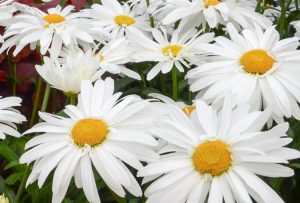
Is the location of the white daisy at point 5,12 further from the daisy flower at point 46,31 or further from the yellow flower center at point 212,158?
the yellow flower center at point 212,158

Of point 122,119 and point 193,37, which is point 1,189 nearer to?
point 122,119

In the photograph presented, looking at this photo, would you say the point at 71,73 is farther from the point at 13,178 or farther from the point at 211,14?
the point at 211,14

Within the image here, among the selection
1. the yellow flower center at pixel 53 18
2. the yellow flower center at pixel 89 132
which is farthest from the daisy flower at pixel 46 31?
the yellow flower center at pixel 89 132

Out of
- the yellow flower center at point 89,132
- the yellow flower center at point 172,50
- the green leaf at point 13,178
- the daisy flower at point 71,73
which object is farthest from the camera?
Answer: the yellow flower center at point 172,50

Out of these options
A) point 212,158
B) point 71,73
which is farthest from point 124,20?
point 212,158

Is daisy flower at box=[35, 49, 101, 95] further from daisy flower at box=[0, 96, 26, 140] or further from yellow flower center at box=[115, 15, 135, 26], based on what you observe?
yellow flower center at box=[115, 15, 135, 26]

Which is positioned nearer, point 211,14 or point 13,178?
point 13,178

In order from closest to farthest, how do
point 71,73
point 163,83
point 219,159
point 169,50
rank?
point 219,159
point 71,73
point 169,50
point 163,83

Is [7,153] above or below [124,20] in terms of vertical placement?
below
